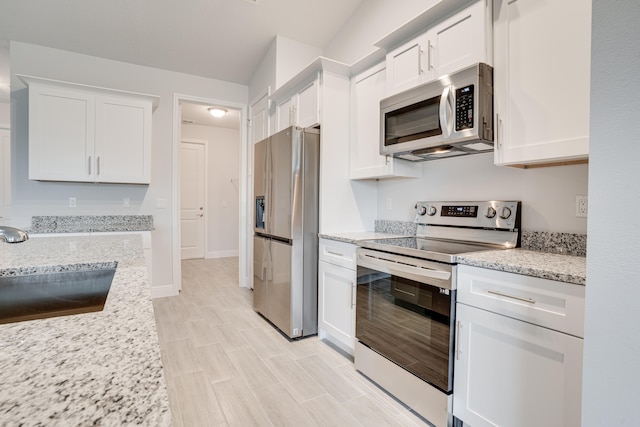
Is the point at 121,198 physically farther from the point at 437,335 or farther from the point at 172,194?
the point at 437,335

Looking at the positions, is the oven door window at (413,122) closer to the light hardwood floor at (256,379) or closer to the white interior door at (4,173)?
the light hardwood floor at (256,379)

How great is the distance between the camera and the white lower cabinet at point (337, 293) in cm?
228

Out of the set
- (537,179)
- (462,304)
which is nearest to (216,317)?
(462,304)

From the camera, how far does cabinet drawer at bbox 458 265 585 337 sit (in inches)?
45.6

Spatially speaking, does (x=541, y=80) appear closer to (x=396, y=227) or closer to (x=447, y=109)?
(x=447, y=109)

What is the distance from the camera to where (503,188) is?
1917 mm

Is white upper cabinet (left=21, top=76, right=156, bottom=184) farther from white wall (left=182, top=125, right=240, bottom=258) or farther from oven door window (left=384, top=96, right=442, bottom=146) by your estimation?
white wall (left=182, top=125, right=240, bottom=258)

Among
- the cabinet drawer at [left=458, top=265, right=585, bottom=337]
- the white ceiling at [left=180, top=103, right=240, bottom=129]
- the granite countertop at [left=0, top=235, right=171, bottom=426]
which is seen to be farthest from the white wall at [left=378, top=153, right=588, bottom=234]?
the white ceiling at [left=180, top=103, right=240, bottom=129]

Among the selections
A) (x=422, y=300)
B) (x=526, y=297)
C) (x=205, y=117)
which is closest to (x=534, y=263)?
(x=526, y=297)

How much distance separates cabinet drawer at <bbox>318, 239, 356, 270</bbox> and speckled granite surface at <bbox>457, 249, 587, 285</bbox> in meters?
0.88

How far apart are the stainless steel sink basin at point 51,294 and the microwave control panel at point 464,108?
173 cm

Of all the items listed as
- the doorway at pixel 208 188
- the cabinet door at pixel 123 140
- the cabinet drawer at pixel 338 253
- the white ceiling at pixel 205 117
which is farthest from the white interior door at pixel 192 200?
the cabinet drawer at pixel 338 253

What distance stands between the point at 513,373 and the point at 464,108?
1275 millimetres

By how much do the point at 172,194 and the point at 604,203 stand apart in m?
3.90
